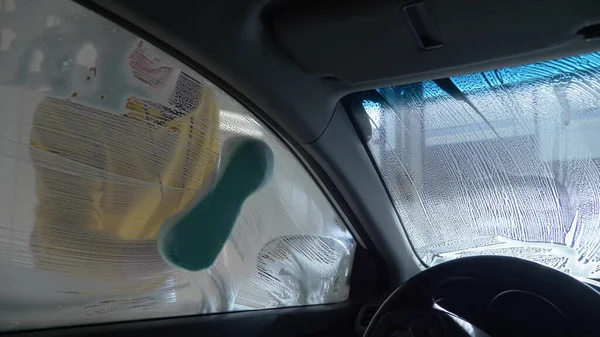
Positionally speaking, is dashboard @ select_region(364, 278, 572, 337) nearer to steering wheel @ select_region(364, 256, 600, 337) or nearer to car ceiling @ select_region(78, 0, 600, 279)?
steering wheel @ select_region(364, 256, 600, 337)

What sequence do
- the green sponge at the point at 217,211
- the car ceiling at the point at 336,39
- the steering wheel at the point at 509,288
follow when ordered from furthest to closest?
the green sponge at the point at 217,211, the car ceiling at the point at 336,39, the steering wheel at the point at 509,288

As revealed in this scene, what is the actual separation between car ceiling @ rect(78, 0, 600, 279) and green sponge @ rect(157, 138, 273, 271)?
0.12m

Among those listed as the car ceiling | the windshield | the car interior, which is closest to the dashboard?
the car interior

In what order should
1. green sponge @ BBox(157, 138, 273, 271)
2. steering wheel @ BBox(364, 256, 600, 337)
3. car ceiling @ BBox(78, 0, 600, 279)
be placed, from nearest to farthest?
steering wheel @ BBox(364, 256, 600, 337) → car ceiling @ BBox(78, 0, 600, 279) → green sponge @ BBox(157, 138, 273, 271)

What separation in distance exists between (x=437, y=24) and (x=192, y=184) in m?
0.69

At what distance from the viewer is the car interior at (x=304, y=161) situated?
3.26 feet

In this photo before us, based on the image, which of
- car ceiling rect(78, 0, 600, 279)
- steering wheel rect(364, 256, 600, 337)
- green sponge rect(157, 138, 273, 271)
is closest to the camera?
steering wheel rect(364, 256, 600, 337)

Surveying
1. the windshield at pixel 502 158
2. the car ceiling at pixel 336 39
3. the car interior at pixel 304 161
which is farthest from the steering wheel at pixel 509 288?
the windshield at pixel 502 158

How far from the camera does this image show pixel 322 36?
1097 millimetres

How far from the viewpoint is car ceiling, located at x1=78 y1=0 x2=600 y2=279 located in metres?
0.99

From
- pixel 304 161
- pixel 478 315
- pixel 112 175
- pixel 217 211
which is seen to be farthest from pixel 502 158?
pixel 112 175

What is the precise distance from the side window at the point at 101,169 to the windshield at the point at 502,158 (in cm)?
36

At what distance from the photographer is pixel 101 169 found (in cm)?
116

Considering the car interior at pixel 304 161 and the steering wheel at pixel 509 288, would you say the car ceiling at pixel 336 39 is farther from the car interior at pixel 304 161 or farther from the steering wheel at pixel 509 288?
the steering wheel at pixel 509 288
